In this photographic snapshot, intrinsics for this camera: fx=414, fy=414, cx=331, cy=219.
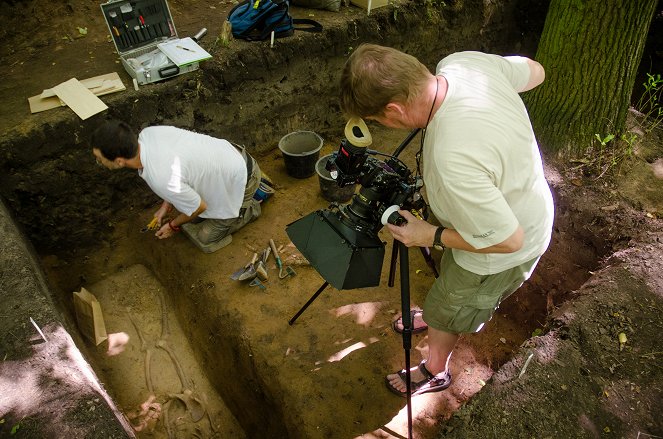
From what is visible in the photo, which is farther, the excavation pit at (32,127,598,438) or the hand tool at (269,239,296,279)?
the hand tool at (269,239,296,279)

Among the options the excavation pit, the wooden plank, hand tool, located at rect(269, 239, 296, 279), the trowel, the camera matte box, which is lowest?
the excavation pit

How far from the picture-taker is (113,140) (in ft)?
9.04

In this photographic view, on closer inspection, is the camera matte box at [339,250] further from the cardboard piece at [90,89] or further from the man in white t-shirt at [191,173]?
the cardboard piece at [90,89]

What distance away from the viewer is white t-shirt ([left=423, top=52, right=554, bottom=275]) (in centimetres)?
152

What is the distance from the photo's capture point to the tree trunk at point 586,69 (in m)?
3.27

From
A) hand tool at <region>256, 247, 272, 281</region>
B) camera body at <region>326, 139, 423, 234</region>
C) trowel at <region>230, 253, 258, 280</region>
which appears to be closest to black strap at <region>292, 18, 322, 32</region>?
hand tool at <region>256, 247, 272, 281</region>

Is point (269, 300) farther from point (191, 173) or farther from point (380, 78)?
point (380, 78)

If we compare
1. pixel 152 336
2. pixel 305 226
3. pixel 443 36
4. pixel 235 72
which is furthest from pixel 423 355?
pixel 443 36

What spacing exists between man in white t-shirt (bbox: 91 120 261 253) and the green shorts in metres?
1.93

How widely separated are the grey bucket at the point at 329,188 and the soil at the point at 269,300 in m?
0.20

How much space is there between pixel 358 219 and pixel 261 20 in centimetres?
306

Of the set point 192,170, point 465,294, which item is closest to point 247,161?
point 192,170

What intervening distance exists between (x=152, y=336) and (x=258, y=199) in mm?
1589

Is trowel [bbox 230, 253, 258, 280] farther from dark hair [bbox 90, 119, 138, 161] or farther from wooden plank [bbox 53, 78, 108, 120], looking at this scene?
wooden plank [bbox 53, 78, 108, 120]
